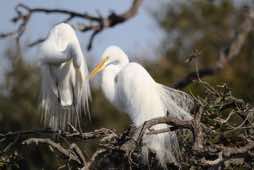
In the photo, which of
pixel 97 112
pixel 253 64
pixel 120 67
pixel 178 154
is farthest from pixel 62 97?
pixel 253 64

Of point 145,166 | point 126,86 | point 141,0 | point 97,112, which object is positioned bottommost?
point 97,112

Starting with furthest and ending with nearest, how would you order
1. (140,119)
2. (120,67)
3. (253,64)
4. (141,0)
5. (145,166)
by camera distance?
(253,64), (141,0), (120,67), (140,119), (145,166)

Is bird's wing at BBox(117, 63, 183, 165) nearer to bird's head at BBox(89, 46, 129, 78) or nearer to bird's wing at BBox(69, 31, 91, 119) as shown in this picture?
Result: bird's head at BBox(89, 46, 129, 78)

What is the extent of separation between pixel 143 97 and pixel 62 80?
1190mm

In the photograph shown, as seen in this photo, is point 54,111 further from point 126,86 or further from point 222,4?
point 222,4

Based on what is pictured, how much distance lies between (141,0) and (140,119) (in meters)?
1.79

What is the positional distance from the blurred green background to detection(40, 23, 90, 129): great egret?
5.18m

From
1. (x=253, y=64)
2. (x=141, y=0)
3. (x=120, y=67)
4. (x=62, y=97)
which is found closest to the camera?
(x=120, y=67)

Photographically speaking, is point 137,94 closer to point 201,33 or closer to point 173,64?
point 173,64

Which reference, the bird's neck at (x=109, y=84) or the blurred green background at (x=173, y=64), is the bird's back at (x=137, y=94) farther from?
the blurred green background at (x=173, y=64)

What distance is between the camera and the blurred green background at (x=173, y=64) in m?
13.4

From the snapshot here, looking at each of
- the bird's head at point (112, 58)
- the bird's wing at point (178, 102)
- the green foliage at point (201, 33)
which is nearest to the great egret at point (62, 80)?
the bird's head at point (112, 58)

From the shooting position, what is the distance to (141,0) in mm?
6555

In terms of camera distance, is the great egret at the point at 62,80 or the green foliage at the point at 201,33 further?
the green foliage at the point at 201,33
